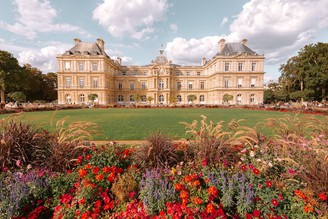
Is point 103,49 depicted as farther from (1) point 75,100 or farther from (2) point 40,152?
(2) point 40,152

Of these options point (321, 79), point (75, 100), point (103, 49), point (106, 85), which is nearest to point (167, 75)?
point (106, 85)

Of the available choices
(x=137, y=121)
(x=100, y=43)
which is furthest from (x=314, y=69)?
(x=100, y=43)

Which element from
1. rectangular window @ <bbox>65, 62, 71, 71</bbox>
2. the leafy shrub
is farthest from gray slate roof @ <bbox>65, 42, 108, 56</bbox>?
the leafy shrub

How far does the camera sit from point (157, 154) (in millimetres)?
2963

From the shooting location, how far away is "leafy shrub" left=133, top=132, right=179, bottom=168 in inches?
113

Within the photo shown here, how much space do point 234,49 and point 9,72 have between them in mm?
49277

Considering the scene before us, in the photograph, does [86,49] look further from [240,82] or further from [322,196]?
[322,196]

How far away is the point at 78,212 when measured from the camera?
2.04m

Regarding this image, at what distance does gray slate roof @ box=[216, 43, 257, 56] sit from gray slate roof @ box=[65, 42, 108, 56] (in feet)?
105

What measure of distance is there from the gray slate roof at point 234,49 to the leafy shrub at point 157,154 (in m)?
42.3

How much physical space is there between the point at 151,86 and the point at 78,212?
43.8 metres

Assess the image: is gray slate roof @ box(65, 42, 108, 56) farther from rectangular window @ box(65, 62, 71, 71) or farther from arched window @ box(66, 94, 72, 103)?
arched window @ box(66, 94, 72, 103)

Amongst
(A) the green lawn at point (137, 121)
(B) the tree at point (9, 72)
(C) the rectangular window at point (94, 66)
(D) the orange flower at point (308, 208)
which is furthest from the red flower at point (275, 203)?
(C) the rectangular window at point (94, 66)

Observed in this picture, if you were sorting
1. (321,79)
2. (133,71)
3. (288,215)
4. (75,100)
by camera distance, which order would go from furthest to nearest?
(133,71), (75,100), (321,79), (288,215)
